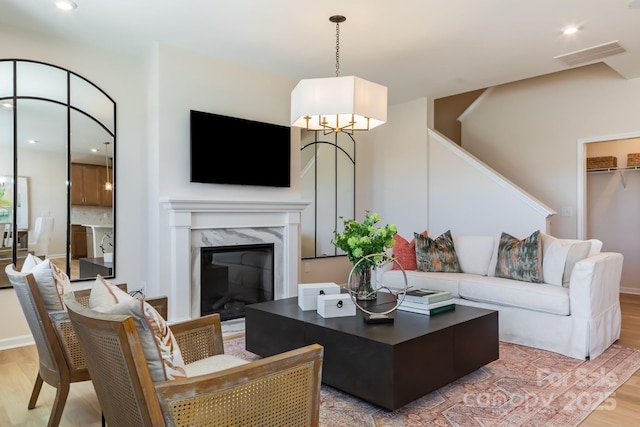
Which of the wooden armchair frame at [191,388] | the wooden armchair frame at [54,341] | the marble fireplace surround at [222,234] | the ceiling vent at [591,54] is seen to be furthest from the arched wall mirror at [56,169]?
the ceiling vent at [591,54]

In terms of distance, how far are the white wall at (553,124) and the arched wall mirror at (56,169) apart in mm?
4948

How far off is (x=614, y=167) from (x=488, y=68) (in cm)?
244

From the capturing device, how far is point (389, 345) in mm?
2164

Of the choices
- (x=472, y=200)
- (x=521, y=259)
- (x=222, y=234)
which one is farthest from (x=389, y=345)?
(x=472, y=200)

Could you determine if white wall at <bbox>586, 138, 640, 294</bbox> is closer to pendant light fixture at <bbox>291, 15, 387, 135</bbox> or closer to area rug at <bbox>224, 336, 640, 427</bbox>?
area rug at <bbox>224, 336, 640, 427</bbox>

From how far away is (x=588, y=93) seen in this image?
5332 millimetres

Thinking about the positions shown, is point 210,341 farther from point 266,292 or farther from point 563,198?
point 563,198

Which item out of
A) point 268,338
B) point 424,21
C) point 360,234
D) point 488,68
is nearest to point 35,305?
point 268,338

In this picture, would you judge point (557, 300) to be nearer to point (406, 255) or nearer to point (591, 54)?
point (406, 255)

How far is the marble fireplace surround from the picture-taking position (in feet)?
12.9

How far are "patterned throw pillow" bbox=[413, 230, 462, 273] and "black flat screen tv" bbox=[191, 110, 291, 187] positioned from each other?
5.21 feet

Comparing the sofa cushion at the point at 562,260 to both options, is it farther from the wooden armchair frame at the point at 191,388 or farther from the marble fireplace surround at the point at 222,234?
the wooden armchair frame at the point at 191,388

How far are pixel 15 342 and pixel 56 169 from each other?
4.73 feet

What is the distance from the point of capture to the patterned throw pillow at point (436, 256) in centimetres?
419
